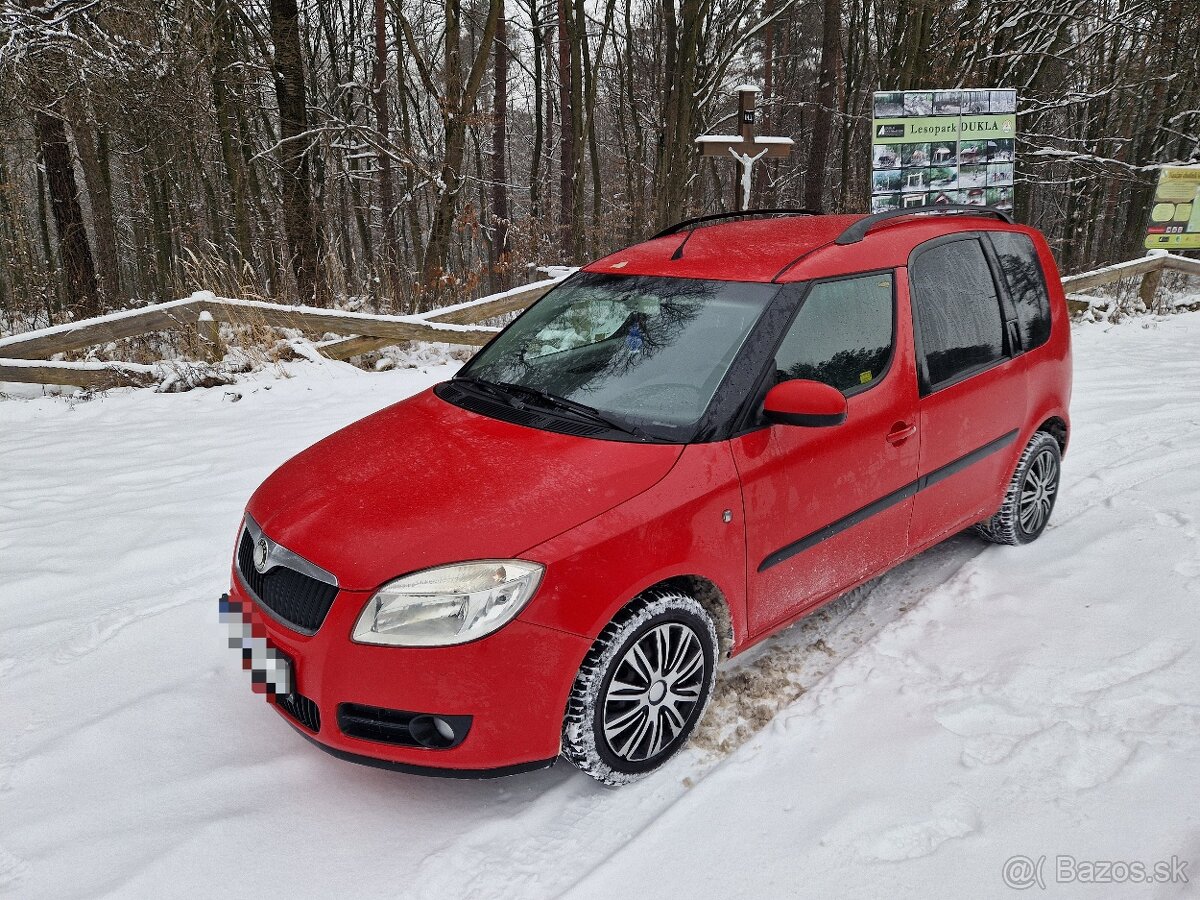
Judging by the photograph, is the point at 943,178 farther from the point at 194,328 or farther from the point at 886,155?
the point at 194,328

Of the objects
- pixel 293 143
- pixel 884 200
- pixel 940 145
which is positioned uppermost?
pixel 293 143

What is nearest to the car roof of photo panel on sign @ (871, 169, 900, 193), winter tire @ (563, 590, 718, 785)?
winter tire @ (563, 590, 718, 785)

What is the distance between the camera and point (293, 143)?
1134 centimetres

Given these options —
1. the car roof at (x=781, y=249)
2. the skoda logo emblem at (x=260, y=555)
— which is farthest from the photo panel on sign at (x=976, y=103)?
the skoda logo emblem at (x=260, y=555)

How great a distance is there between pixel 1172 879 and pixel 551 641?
180 cm

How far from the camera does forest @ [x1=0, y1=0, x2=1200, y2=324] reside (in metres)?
10.0

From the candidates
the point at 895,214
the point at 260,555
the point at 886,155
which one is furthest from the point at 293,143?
the point at 260,555

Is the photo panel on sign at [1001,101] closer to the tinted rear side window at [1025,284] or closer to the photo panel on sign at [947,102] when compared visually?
the photo panel on sign at [947,102]

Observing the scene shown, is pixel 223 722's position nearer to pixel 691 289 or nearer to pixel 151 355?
pixel 691 289

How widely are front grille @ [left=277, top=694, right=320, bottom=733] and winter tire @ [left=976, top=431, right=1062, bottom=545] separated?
3333 mm

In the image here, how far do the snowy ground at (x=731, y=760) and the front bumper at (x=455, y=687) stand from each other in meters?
0.27

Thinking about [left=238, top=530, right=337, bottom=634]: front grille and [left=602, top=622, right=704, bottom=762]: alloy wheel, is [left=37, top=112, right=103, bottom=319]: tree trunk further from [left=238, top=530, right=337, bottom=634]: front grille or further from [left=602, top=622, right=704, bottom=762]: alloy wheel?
[left=602, top=622, right=704, bottom=762]: alloy wheel

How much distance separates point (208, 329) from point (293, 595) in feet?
20.1

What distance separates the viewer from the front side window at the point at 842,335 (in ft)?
9.68
